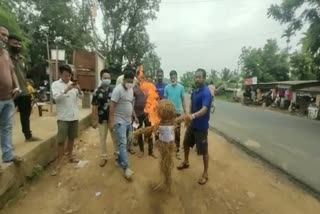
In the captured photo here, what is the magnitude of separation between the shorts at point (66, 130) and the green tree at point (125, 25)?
106 ft

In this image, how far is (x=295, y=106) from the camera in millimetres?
28375

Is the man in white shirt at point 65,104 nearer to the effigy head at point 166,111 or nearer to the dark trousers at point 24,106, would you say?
the dark trousers at point 24,106

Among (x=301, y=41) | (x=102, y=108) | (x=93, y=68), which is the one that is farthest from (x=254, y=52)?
(x=102, y=108)

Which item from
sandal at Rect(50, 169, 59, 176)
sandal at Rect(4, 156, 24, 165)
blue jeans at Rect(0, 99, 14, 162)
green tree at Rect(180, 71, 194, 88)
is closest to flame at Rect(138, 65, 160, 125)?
sandal at Rect(50, 169, 59, 176)

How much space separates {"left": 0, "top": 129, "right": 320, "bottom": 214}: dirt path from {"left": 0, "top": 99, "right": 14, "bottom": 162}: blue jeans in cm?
73

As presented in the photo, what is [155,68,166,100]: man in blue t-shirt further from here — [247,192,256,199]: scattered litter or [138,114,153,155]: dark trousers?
[247,192,256,199]: scattered litter

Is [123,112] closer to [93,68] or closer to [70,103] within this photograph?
[70,103]

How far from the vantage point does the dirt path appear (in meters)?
5.54

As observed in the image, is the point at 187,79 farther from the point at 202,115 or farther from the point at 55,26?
the point at 202,115

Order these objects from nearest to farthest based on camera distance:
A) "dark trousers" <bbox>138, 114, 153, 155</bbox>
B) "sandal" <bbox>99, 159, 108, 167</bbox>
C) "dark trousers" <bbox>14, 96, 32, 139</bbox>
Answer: "dark trousers" <bbox>14, 96, 32, 139</bbox>, "sandal" <bbox>99, 159, 108, 167</bbox>, "dark trousers" <bbox>138, 114, 153, 155</bbox>

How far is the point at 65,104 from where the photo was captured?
21.5 feet

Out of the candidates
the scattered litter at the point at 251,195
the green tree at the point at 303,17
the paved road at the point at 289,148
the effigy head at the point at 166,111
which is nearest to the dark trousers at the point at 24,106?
the effigy head at the point at 166,111

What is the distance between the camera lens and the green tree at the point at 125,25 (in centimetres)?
3862

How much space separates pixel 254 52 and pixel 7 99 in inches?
1843
